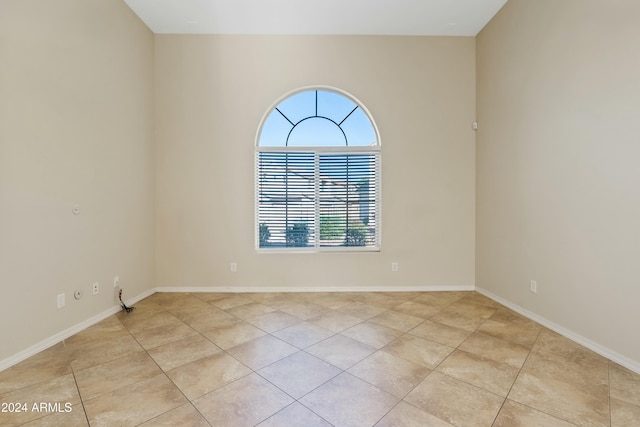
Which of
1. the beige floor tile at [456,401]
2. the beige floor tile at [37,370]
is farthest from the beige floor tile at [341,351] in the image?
the beige floor tile at [37,370]

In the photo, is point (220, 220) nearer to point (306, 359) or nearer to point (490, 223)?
point (306, 359)

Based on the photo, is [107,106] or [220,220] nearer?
[107,106]

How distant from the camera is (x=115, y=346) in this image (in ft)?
7.46

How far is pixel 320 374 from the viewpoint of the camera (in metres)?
1.88

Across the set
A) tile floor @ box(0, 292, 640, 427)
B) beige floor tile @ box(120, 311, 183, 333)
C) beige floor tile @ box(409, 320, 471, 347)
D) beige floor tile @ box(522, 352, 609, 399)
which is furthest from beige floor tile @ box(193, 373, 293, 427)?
beige floor tile @ box(522, 352, 609, 399)

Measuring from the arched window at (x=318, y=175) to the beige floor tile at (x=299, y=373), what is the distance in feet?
6.05

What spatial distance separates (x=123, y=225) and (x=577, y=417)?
4.19 metres

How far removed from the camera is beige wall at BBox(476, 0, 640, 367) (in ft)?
6.64

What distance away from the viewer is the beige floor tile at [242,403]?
4.82 ft

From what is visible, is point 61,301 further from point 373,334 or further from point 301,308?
point 373,334

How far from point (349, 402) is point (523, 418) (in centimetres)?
95

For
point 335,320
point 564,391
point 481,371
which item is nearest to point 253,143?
point 335,320

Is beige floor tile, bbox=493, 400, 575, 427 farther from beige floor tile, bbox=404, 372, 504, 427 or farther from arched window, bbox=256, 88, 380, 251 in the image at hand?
arched window, bbox=256, 88, 380, 251

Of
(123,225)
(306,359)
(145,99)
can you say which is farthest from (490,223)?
(145,99)
